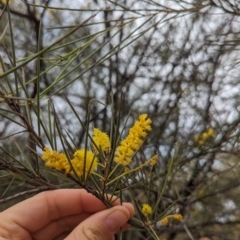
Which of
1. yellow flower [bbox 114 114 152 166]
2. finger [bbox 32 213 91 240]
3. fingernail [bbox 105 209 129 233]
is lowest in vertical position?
finger [bbox 32 213 91 240]

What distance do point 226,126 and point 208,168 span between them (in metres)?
0.32

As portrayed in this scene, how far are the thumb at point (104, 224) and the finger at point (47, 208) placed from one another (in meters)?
0.11

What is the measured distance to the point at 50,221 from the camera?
86 centimetres

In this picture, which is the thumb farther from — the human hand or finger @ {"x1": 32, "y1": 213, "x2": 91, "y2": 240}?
finger @ {"x1": 32, "y1": 213, "x2": 91, "y2": 240}

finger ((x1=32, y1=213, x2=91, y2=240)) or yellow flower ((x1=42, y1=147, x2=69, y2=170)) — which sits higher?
yellow flower ((x1=42, y1=147, x2=69, y2=170))

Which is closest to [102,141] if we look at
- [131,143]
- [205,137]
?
[131,143]

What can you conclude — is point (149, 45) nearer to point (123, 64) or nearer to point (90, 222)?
point (123, 64)

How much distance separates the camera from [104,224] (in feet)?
2.15

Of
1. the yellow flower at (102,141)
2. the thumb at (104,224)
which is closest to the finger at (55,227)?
the thumb at (104,224)

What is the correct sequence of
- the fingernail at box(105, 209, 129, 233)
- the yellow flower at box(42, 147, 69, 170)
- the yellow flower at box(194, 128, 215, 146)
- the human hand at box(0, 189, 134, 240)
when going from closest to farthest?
the yellow flower at box(42, 147, 69, 170) < the fingernail at box(105, 209, 129, 233) < the human hand at box(0, 189, 134, 240) < the yellow flower at box(194, 128, 215, 146)

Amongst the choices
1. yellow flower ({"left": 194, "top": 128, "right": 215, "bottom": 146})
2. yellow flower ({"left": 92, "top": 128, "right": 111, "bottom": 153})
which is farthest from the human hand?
yellow flower ({"left": 194, "top": 128, "right": 215, "bottom": 146})

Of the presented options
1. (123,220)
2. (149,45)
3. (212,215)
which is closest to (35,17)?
(149,45)

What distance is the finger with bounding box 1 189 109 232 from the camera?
31.5 inches

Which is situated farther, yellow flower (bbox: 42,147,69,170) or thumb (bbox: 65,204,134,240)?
thumb (bbox: 65,204,134,240)
